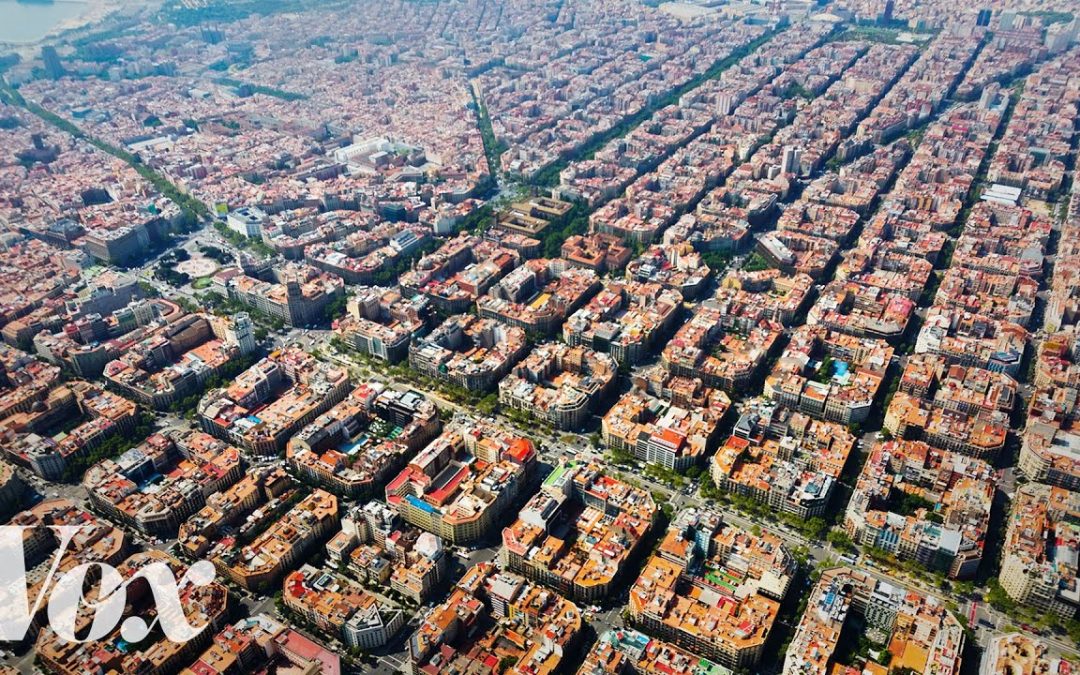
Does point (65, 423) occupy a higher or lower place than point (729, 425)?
higher

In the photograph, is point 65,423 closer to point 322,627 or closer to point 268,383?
point 268,383

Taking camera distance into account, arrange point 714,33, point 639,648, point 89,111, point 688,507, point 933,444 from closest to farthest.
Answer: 1. point 639,648
2. point 688,507
3. point 933,444
4. point 89,111
5. point 714,33

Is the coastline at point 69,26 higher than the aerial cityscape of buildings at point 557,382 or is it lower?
higher

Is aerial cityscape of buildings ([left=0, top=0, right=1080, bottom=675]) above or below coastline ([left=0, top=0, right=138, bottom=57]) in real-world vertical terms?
below

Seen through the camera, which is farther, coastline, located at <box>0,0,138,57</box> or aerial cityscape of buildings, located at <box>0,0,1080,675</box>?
coastline, located at <box>0,0,138,57</box>

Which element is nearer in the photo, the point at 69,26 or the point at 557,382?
the point at 557,382

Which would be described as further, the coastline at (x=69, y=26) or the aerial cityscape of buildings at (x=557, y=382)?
the coastline at (x=69, y=26)

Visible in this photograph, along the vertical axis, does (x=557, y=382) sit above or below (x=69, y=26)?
below

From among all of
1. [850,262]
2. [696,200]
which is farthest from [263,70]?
[850,262]
